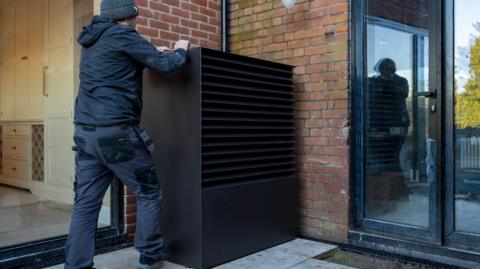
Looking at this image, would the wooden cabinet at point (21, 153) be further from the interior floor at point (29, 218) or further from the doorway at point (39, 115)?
the interior floor at point (29, 218)

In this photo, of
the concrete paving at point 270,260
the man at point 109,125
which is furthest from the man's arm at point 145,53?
the concrete paving at point 270,260

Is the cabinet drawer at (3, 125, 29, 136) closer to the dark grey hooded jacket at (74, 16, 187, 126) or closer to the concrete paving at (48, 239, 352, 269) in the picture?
the concrete paving at (48, 239, 352, 269)

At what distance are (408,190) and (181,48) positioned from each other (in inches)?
74.1

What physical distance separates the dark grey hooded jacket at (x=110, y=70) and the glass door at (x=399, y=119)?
5.42 feet

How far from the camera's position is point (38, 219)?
3.59 m

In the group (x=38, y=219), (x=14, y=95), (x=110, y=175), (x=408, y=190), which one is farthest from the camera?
(x=14, y=95)

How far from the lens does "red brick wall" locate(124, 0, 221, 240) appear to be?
3.35 metres

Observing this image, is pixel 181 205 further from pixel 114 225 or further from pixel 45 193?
pixel 45 193

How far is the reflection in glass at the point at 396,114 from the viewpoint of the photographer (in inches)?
118

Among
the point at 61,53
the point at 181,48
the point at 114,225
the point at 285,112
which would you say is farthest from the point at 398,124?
the point at 61,53

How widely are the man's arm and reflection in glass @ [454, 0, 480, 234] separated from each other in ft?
6.10

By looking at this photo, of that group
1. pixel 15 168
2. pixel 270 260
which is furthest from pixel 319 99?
pixel 15 168

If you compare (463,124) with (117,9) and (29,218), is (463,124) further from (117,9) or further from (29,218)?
(29,218)

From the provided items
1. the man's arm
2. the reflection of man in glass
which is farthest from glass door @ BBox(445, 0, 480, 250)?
the man's arm
